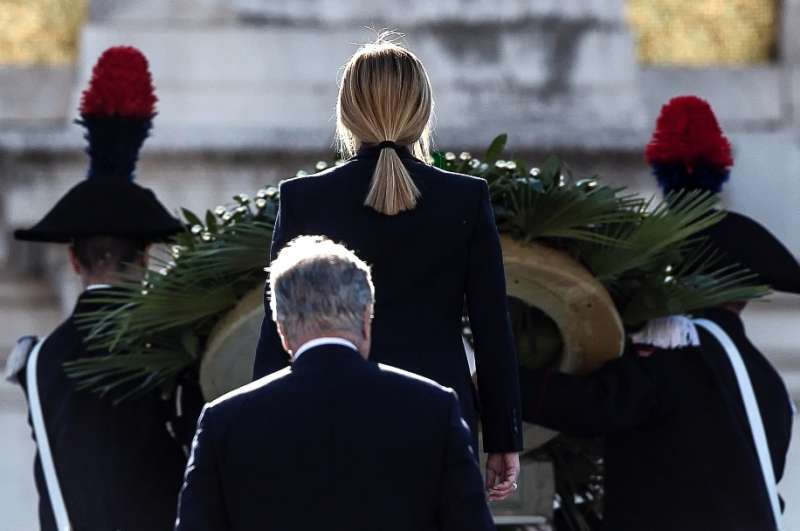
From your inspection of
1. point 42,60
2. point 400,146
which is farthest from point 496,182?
point 42,60

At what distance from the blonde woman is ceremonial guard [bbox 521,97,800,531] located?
34.0 inches

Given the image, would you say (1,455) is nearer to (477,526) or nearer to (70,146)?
(70,146)

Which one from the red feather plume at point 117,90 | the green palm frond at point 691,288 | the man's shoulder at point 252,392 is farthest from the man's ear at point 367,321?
the red feather plume at point 117,90

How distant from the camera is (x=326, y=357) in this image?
3.20m

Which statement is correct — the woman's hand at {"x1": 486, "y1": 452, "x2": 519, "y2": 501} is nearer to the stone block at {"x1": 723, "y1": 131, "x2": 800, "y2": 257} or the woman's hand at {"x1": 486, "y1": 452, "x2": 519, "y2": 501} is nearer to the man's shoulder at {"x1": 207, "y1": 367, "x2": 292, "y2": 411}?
the man's shoulder at {"x1": 207, "y1": 367, "x2": 292, "y2": 411}

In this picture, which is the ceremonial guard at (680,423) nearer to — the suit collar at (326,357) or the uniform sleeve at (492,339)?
the uniform sleeve at (492,339)

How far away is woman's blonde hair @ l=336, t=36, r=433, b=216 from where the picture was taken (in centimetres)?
378

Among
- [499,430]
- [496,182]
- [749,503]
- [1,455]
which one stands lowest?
[1,455]

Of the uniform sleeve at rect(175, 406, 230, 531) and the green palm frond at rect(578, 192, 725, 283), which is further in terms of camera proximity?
the green palm frond at rect(578, 192, 725, 283)

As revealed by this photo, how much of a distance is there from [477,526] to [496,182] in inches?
61.6

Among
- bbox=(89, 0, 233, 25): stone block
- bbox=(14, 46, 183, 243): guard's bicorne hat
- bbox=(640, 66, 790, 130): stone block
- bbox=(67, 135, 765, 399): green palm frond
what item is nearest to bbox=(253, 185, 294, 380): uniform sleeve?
bbox=(67, 135, 765, 399): green palm frond

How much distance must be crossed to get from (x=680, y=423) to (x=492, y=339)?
1162mm

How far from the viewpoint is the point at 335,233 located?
383 centimetres

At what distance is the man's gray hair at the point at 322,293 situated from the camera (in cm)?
318
